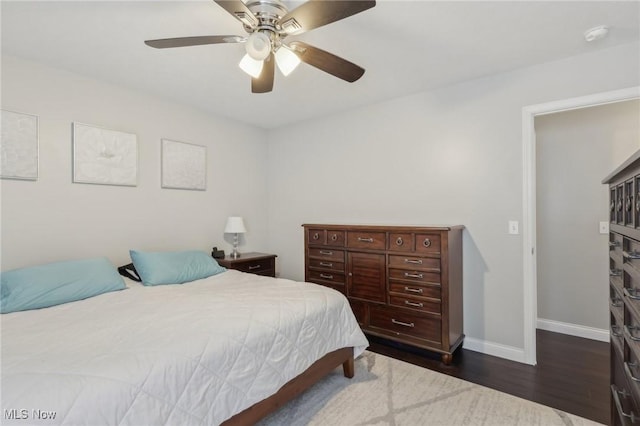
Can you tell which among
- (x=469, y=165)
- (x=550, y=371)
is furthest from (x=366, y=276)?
(x=550, y=371)

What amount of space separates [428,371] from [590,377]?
1.18m

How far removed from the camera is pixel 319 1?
1387 mm

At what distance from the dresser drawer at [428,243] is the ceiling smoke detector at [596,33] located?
5.45 feet

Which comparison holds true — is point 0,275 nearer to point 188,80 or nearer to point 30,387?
point 30,387

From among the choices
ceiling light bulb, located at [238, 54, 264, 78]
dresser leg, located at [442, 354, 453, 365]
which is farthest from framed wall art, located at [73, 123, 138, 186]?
dresser leg, located at [442, 354, 453, 365]

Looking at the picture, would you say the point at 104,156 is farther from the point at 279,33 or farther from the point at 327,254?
the point at 327,254

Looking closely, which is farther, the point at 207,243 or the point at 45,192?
the point at 207,243

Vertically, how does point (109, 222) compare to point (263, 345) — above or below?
above

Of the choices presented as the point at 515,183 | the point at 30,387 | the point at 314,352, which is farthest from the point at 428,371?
the point at 30,387

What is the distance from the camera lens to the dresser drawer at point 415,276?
259 centimetres

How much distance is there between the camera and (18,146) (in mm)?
2379

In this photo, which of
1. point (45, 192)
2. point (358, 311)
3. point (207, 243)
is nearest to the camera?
point (45, 192)

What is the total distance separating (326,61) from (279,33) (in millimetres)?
318

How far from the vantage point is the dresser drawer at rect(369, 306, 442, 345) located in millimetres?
2598
